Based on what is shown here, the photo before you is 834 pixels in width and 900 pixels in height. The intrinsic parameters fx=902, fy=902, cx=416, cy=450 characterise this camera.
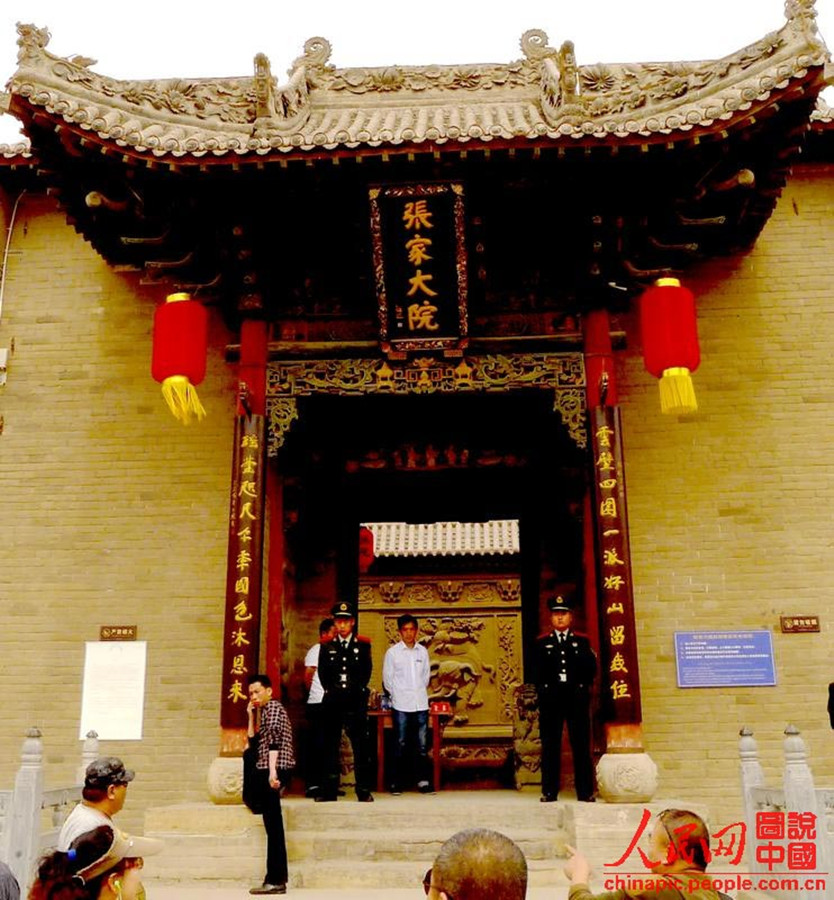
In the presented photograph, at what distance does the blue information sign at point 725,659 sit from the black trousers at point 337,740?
8.97 feet

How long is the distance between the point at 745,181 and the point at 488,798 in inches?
205

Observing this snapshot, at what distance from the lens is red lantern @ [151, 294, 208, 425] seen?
23.4 ft

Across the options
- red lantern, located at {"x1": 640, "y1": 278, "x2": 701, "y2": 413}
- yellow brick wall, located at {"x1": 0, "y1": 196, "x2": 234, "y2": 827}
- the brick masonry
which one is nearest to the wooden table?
the brick masonry

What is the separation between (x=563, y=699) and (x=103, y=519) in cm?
441

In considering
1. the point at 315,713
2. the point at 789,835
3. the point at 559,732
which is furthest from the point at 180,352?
the point at 789,835

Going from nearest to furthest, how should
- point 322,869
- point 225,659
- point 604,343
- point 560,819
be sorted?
point 322,869 < point 560,819 < point 225,659 < point 604,343

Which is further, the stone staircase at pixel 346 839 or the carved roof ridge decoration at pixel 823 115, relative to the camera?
the carved roof ridge decoration at pixel 823 115

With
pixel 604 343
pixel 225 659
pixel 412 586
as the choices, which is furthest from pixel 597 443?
pixel 412 586

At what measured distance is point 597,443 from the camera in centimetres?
718

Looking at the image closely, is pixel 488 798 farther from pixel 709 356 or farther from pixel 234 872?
pixel 709 356

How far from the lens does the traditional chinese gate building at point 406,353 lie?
6.77 meters

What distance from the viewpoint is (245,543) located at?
6.98 metres

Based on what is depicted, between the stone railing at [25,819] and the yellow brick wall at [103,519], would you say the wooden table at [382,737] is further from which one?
the stone railing at [25,819]

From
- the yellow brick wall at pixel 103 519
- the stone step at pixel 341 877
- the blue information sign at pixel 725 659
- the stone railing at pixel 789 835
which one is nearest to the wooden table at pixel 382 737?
the yellow brick wall at pixel 103 519
